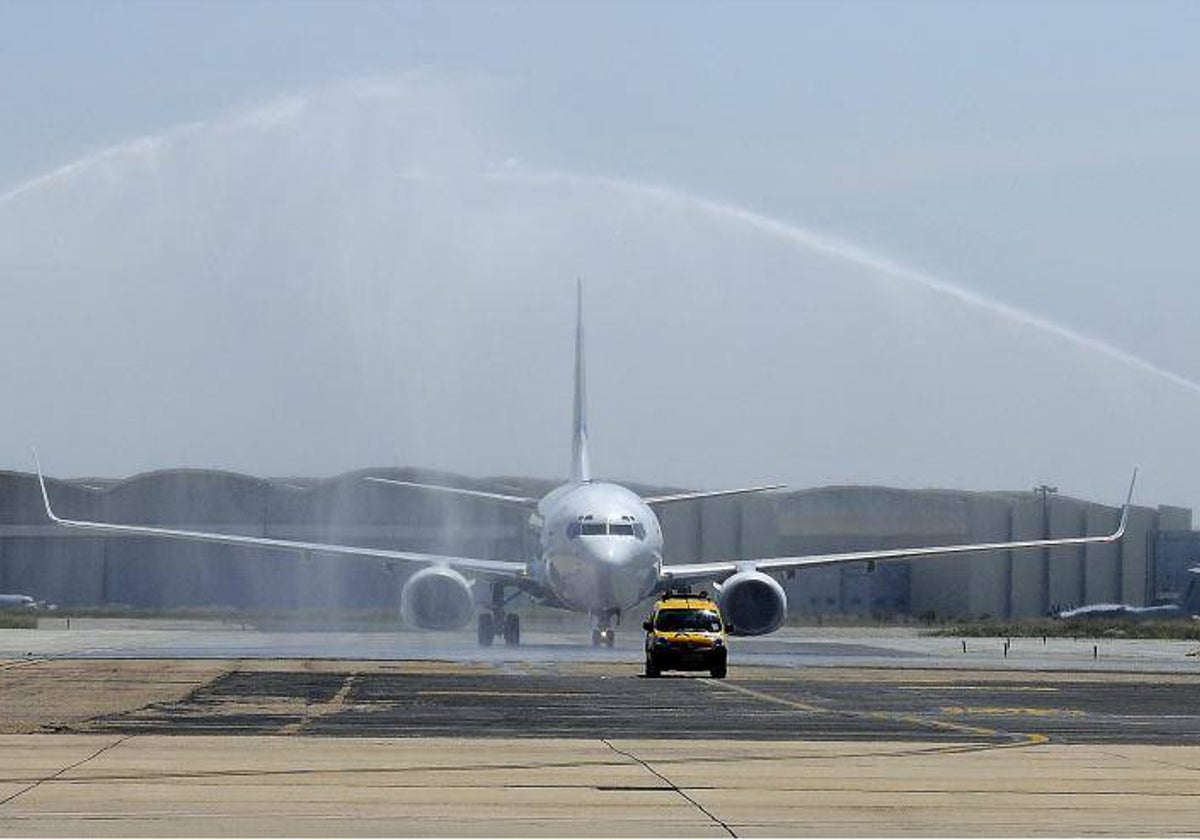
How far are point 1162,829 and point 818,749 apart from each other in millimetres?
9337

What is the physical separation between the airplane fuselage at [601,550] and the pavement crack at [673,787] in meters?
38.7

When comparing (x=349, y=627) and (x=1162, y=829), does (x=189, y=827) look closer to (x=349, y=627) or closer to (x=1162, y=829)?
(x=1162, y=829)

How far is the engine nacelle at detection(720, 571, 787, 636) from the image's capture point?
2928 inches

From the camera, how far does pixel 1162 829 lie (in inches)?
832

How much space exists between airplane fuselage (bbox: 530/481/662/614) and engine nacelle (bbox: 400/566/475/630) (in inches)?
110

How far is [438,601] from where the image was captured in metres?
74.9

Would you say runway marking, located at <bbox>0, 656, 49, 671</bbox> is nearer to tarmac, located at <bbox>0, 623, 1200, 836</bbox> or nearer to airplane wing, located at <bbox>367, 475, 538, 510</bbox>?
tarmac, located at <bbox>0, 623, 1200, 836</bbox>

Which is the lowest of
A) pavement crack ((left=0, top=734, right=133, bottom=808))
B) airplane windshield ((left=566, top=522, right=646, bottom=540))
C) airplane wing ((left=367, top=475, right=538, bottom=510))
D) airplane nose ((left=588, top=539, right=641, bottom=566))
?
pavement crack ((left=0, top=734, right=133, bottom=808))

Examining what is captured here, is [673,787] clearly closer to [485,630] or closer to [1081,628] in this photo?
[485,630]

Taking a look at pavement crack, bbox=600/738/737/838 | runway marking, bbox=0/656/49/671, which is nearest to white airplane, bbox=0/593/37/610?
runway marking, bbox=0/656/49/671

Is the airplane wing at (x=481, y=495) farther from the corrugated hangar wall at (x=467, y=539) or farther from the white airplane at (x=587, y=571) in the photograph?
the corrugated hangar wall at (x=467, y=539)

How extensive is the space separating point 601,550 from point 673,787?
45.5m

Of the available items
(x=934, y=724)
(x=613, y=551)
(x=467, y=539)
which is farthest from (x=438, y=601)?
(x=934, y=724)

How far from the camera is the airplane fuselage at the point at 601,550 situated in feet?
231
